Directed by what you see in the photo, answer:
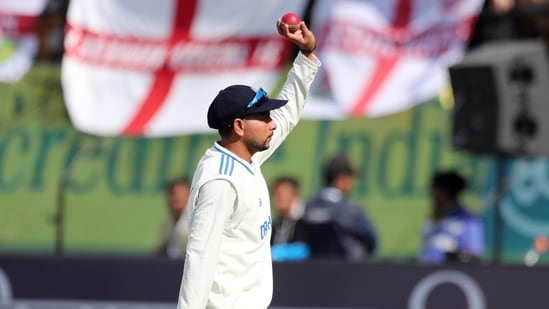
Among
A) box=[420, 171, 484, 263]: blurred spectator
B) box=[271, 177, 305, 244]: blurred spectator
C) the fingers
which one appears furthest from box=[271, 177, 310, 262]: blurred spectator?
the fingers

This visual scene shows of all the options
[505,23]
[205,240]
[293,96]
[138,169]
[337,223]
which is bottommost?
[205,240]

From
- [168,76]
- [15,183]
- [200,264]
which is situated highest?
[168,76]

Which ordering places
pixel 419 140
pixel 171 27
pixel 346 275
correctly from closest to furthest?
pixel 346 275
pixel 171 27
pixel 419 140

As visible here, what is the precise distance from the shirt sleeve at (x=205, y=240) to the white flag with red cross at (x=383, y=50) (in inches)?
228

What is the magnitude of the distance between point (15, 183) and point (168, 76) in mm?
2452

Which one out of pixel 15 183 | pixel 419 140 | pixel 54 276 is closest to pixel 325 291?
pixel 54 276

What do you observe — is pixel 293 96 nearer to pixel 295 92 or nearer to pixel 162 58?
pixel 295 92

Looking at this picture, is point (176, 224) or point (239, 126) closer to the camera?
point (239, 126)

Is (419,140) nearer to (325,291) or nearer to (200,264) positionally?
(325,291)

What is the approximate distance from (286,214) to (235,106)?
14.8ft

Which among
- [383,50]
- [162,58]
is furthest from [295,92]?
[162,58]

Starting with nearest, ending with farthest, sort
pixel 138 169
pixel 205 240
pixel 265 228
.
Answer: pixel 205 240, pixel 265 228, pixel 138 169

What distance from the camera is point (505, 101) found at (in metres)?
9.99

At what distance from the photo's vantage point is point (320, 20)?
11.7 m
